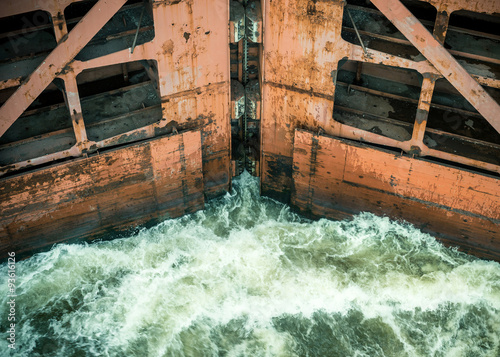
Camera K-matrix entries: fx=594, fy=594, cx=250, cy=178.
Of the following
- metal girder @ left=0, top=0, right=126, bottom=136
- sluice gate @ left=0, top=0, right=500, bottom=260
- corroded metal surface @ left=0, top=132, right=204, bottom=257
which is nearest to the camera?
metal girder @ left=0, top=0, right=126, bottom=136

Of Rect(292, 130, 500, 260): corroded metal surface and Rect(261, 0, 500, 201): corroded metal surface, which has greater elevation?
Rect(261, 0, 500, 201): corroded metal surface

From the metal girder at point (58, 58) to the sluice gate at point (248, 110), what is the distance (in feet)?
0.07

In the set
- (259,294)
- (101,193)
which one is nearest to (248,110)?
(101,193)

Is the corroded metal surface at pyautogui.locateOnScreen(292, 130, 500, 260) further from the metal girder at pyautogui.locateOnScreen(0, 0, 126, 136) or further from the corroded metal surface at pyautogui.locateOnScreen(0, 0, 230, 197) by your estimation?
the metal girder at pyautogui.locateOnScreen(0, 0, 126, 136)

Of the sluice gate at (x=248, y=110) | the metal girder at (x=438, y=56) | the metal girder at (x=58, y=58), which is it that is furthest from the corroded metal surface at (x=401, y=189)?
the metal girder at (x=58, y=58)

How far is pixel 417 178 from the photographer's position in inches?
377

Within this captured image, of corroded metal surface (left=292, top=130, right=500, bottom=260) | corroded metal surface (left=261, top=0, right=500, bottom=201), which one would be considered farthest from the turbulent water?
corroded metal surface (left=261, top=0, right=500, bottom=201)

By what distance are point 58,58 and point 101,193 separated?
7.81ft

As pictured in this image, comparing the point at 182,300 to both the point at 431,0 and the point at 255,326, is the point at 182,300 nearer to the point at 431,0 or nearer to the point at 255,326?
the point at 255,326

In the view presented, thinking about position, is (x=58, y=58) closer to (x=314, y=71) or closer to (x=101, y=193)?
(x=101, y=193)

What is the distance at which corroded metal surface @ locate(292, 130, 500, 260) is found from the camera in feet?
Result: 30.7

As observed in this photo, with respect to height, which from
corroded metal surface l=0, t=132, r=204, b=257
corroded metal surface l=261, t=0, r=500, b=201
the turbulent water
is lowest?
the turbulent water

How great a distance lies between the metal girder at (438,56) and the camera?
332 inches

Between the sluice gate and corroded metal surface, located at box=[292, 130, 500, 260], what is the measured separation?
0.02 meters
